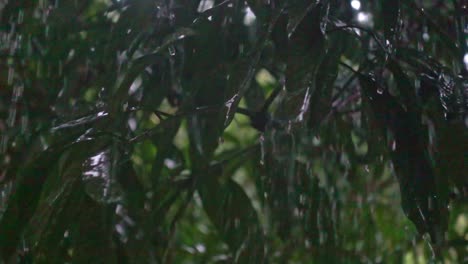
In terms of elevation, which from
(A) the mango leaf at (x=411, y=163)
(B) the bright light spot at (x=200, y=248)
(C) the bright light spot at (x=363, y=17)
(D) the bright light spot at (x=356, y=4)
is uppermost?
(C) the bright light spot at (x=363, y=17)

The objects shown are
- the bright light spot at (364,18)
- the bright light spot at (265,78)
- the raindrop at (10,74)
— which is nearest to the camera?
the bright light spot at (364,18)

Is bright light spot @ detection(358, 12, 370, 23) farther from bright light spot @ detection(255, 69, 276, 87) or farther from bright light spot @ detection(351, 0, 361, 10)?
bright light spot @ detection(255, 69, 276, 87)

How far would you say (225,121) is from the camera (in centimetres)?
77

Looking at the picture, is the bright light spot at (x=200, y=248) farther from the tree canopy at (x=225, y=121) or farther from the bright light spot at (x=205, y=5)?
the bright light spot at (x=205, y=5)

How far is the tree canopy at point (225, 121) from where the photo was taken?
0.81 meters

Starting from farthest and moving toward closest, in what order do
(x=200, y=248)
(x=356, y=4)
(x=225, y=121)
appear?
1. (x=200, y=248)
2. (x=356, y=4)
3. (x=225, y=121)

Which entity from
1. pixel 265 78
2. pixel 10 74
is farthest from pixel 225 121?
pixel 265 78

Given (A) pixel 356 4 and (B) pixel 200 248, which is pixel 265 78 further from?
(A) pixel 356 4

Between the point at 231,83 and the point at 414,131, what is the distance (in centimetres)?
20

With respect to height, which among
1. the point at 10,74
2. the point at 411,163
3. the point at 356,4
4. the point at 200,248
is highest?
the point at 10,74

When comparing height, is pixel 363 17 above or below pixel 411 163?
above

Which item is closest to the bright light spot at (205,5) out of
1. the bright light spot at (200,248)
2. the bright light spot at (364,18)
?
the bright light spot at (364,18)

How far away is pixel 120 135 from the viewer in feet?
2.78

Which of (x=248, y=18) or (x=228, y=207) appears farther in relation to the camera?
(x=248, y=18)
